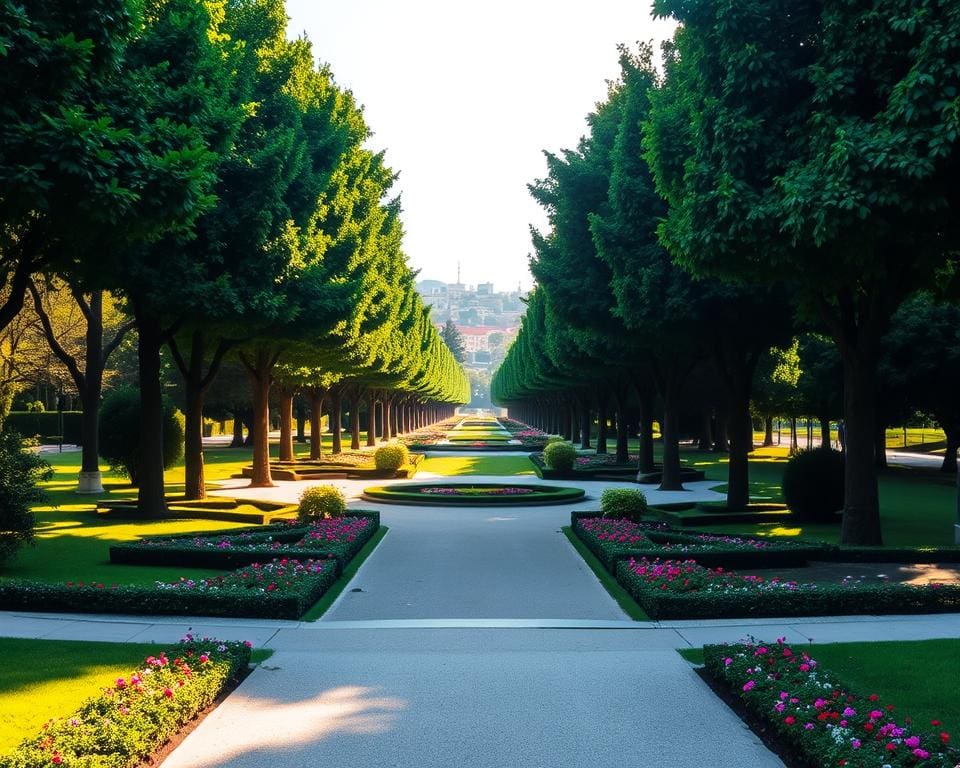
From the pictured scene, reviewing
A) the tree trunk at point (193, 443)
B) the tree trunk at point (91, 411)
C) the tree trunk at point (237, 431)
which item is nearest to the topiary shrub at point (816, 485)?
the tree trunk at point (193, 443)

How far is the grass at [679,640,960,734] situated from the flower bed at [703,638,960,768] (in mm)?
382

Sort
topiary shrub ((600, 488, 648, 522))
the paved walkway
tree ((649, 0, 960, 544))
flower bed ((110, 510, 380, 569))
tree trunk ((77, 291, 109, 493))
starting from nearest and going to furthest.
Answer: the paved walkway < tree ((649, 0, 960, 544)) < flower bed ((110, 510, 380, 569)) < topiary shrub ((600, 488, 648, 522)) < tree trunk ((77, 291, 109, 493))

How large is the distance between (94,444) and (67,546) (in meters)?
11.2

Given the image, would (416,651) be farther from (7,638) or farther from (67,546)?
(67,546)

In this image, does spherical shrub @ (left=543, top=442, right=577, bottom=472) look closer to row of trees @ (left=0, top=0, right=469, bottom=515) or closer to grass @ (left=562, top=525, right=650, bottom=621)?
row of trees @ (left=0, top=0, right=469, bottom=515)

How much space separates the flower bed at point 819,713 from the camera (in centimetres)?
604

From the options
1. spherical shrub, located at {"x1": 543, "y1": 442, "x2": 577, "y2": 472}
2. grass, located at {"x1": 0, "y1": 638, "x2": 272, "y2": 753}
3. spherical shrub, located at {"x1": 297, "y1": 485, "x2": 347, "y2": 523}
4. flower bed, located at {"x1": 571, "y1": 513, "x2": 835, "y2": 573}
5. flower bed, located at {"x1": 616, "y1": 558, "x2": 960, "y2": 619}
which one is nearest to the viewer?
grass, located at {"x1": 0, "y1": 638, "x2": 272, "y2": 753}

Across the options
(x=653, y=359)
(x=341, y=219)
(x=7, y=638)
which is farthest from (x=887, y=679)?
(x=341, y=219)

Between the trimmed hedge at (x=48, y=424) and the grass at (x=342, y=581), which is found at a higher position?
the trimmed hedge at (x=48, y=424)

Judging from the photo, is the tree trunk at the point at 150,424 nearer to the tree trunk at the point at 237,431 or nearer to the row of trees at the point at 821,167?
the row of trees at the point at 821,167

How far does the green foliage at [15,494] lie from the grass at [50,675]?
4.95 metres

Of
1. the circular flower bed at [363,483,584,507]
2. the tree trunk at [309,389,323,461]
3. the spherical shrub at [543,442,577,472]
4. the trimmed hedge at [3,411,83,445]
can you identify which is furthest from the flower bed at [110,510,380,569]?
the trimmed hedge at [3,411,83,445]

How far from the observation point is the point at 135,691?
7.33 m

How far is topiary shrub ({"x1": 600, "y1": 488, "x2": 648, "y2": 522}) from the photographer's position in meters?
20.2
